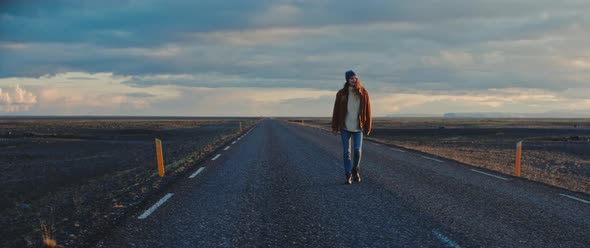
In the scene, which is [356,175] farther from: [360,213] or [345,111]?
[360,213]

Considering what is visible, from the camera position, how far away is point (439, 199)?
7113 millimetres

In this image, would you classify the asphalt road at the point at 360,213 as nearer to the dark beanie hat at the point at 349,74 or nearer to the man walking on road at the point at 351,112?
the man walking on road at the point at 351,112

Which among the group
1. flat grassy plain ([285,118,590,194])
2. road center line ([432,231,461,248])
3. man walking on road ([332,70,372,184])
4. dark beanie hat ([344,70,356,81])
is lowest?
flat grassy plain ([285,118,590,194])

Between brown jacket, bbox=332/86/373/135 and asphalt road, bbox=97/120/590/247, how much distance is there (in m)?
1.17

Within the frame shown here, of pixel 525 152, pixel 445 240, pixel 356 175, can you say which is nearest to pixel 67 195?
pixel 356 175

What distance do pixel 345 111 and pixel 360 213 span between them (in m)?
Result: 2.80

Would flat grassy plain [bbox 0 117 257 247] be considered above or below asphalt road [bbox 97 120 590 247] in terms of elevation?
below

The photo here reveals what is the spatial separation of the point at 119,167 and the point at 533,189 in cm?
1399

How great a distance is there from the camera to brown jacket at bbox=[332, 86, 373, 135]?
8367mm

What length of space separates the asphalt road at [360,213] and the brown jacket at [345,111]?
1174 millimetres

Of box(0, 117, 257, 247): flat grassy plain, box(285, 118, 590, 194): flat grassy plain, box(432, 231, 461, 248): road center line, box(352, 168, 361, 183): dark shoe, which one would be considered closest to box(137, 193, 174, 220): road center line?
box(0, 117, 257, 247): flat grassy plain

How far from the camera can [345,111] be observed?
8422 mm

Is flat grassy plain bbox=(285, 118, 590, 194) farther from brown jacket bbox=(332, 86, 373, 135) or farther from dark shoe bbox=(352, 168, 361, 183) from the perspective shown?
brown jacket bbox=(332, 86, 373, 135)

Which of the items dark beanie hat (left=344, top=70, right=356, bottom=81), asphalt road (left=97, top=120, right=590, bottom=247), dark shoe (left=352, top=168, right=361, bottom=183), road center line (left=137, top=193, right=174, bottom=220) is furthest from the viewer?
dark shoe (left=352, top=168, right=361, bottom=183)
